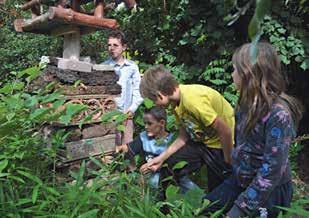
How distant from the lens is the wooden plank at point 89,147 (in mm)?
3260

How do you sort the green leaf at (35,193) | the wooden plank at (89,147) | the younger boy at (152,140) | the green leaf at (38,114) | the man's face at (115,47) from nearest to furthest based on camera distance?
the green leaf at (35,193) < the green leaf at (38,114) < the younger boy at (152,140) < the wooden plank at (89,147) < the man's face at (115,47)

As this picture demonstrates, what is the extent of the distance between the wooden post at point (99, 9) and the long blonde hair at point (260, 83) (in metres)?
1.88

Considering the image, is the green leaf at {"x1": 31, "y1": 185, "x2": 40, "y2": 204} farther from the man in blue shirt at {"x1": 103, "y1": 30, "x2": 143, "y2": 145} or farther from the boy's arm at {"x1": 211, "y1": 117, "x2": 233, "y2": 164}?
the man in blue shirt at {"x1": 103, "y1": 30, "x2": 143, "y2": 145}

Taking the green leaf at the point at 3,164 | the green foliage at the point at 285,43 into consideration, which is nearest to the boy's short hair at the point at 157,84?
the green leaf at the point at 3,164

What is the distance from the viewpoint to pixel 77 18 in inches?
136

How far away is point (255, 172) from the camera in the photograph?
6.92 ft

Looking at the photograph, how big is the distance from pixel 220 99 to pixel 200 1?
2792 mm

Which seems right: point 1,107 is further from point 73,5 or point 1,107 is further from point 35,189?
point 73,5

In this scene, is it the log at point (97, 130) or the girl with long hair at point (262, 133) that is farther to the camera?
the log at point (97, 130)

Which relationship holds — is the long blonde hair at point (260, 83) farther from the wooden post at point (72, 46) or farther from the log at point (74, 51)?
the wooden post at point (72, 46)

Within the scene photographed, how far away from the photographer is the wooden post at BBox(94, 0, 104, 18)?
368 centimetres

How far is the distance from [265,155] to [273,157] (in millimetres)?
41

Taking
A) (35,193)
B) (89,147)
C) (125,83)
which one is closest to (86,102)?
(89,147)

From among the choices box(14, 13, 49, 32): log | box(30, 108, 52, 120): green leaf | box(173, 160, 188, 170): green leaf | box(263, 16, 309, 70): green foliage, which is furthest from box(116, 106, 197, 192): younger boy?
box(263, 16, 309, 70): green foliage
